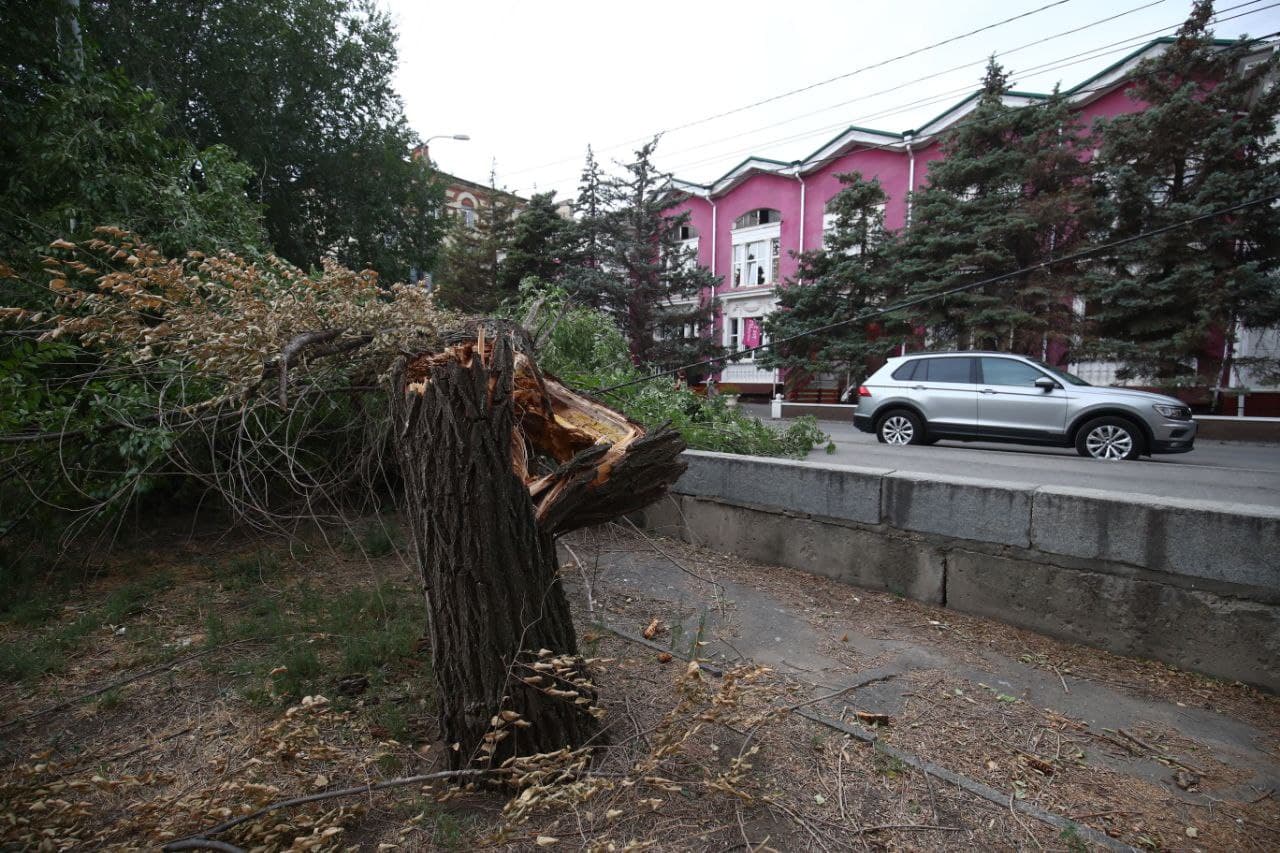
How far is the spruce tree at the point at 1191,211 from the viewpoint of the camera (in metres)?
13.8

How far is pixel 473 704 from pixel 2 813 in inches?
58.1

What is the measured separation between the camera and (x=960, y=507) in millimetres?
4203

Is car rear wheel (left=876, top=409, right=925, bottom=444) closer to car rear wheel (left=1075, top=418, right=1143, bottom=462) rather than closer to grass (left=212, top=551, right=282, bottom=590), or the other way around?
car rear wheel (left=1075, top=418, right=1143, bottom=462)

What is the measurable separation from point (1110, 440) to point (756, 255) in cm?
2094

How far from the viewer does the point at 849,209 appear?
2059cm

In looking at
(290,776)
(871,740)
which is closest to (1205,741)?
(871,740)

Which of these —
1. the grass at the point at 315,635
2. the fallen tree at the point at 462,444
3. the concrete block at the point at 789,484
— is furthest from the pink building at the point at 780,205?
the grass at the point at 315,635

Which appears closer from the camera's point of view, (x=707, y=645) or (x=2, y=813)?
(x=2, y=813)

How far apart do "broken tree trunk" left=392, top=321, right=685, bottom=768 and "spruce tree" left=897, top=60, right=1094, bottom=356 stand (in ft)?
53.8

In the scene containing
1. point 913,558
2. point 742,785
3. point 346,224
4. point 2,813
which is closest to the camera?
point 2,813

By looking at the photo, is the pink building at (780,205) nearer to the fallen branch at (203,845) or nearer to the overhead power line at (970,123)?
the overhead power line at (970,123)

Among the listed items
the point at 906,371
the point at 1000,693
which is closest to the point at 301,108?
the point at 906,371

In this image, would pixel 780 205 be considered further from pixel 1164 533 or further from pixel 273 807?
pixel 273 807

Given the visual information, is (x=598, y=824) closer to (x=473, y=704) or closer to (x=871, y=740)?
(x=473, y=704)
